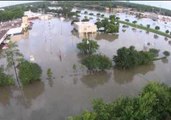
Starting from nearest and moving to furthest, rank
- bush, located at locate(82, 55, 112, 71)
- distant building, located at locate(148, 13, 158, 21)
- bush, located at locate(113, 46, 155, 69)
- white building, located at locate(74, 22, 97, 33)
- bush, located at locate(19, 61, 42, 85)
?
bush, located at locate(19, 61, 42, 85) → bush, located at locate(82, 55, 112, 71) → bush, located at locate(113, 46, 155, 69) → white building, located at locate(74, 22, 97, 33) → distant building, located at locate(148, 13, 158, 21)

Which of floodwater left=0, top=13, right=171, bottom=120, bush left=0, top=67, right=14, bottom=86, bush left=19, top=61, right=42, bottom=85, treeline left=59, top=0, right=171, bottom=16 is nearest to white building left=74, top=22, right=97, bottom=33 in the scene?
floodwater left=0, top=13, right=171, bottom=120

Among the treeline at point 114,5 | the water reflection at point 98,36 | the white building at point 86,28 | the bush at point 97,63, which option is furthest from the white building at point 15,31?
the treeline at point 114,5

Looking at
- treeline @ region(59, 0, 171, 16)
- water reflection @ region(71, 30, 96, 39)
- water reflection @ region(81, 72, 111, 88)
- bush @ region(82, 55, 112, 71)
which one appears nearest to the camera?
water reflection @ region(81, 72, 111, 88)

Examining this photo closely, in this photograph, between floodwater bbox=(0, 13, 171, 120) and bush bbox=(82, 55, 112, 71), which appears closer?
floodwater bbox=(0, 13, 171, 120)

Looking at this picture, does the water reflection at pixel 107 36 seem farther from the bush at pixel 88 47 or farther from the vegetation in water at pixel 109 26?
the bush at pixel 88 47

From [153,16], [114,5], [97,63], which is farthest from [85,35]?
[114,5]

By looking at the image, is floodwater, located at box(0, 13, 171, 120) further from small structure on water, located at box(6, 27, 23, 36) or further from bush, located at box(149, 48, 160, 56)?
small structure on water, located at box(6, 27, 23, 36)

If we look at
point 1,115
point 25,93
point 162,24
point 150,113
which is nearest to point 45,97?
point 25,93
